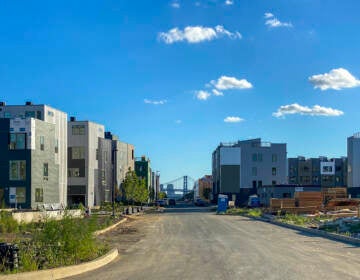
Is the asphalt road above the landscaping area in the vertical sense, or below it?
below

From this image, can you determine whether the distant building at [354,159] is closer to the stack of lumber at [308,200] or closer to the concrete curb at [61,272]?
the stack of lumber at [308,200]

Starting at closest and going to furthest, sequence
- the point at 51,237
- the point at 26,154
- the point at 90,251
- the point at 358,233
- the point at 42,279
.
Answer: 1. the point at 42,279
2. the point at 51,237
3. the point at 90,251
4. the point at 358,233
5. the point at 26,154

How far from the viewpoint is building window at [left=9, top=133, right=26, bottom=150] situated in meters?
54.0

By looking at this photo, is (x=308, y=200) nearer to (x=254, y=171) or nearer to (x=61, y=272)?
(x=61, y=272)

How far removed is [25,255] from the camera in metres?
12.7

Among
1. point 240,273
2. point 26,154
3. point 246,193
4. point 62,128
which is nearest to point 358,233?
point 240,273

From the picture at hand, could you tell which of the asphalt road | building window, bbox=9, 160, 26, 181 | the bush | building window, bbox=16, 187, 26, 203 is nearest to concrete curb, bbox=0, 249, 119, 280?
the asphalt road

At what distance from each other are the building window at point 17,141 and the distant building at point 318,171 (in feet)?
353

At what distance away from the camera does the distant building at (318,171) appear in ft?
487

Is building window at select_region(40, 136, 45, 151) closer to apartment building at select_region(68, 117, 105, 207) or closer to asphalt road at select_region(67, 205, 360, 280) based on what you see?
apartment building at select_region(68, 117, 105, 207)

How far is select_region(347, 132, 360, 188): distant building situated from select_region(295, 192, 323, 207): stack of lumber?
215 ft

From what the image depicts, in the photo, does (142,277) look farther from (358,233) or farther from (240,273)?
(358,233)

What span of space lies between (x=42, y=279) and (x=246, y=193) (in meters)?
101

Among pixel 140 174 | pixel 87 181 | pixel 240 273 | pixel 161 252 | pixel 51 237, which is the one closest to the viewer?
pixel 240 273
